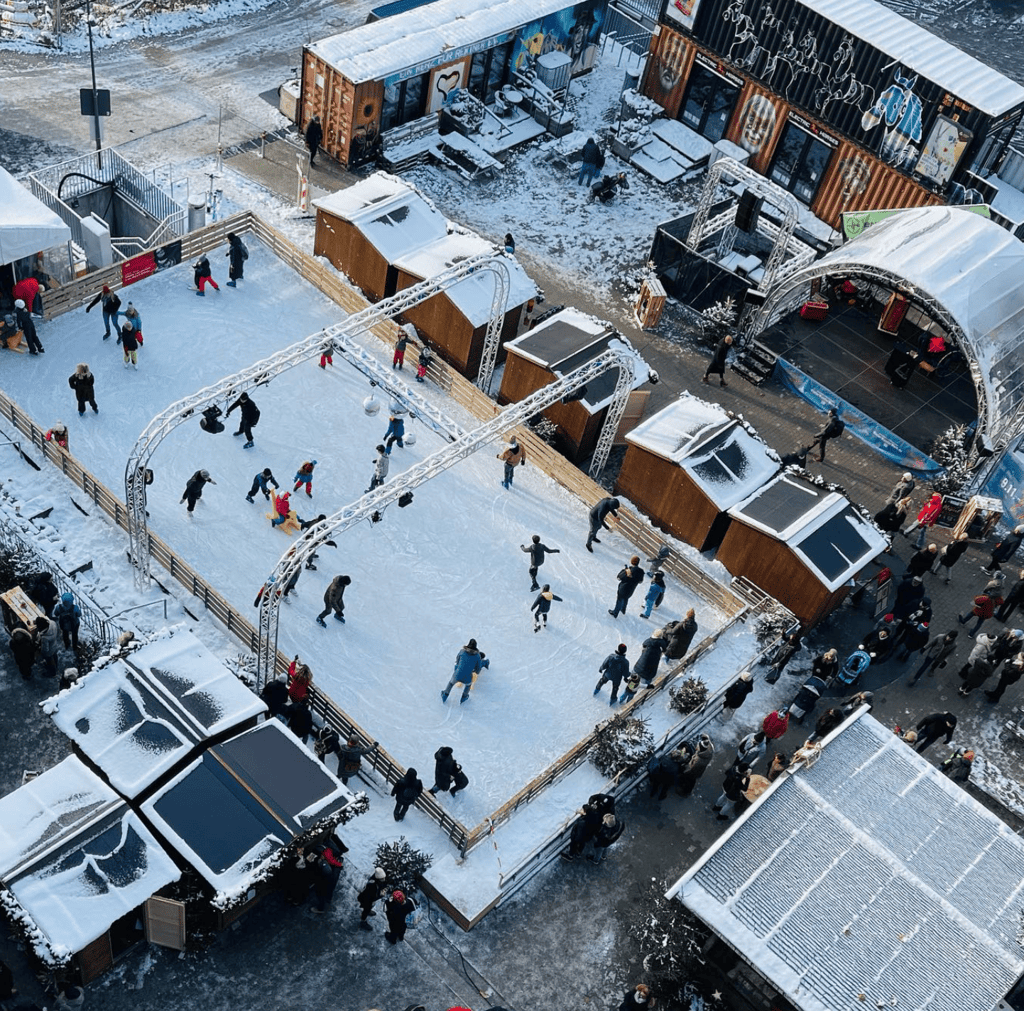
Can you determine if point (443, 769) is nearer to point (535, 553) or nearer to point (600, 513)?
point (535, 553)

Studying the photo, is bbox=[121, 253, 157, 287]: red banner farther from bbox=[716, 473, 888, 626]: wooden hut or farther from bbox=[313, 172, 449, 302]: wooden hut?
bbox=[716, 473, 888, 626]: wooden hut

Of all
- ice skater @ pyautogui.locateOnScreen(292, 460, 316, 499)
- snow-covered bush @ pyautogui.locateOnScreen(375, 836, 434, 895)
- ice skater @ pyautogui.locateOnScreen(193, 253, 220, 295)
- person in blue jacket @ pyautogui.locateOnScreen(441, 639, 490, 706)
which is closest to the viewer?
snow-covered bush @ pyautogui.locateOnScreen(375, 836, 434, 895)

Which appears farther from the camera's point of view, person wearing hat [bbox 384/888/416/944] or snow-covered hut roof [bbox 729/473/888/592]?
snow-covered hut roof [bbox 729/473/888/592]

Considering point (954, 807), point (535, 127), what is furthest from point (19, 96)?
point (954, 807)

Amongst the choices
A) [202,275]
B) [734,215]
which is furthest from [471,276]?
[734,215]

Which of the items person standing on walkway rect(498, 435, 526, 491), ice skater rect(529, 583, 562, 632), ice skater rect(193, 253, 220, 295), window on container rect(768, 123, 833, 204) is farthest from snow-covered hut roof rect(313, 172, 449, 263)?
window on container rect(768, 123, 833, 204)

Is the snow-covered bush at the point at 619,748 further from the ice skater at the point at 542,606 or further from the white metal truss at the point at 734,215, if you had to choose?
the white metal truss at the point at 734,215

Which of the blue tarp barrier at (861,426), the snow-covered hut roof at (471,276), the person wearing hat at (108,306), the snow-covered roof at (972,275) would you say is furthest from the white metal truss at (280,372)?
the snow-covered roof at (972,275)
